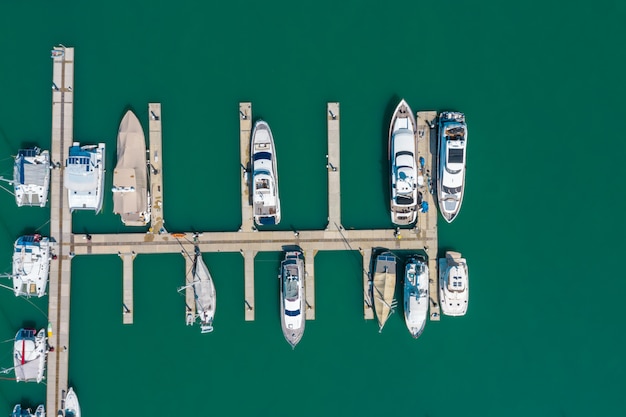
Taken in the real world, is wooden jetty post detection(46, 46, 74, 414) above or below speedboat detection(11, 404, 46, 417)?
above

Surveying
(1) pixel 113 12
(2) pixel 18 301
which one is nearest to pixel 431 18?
(1) pixel 113 12

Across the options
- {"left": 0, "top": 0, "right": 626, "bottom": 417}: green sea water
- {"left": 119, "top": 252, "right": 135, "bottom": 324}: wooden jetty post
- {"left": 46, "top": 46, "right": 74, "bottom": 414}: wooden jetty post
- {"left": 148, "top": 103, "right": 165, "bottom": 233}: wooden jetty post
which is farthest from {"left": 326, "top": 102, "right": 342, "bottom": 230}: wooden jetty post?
{"left": 46, "top": 46, "right": 74, "bottom": 414}: wooden jetty post

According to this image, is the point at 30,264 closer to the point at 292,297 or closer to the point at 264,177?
the point at 264,177

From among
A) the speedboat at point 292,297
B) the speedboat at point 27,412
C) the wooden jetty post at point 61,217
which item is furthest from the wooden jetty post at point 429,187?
the speedboat at point 27,412

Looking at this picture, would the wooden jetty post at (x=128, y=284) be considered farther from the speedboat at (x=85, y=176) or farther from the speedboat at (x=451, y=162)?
the speedboat at (x=451, y=162)

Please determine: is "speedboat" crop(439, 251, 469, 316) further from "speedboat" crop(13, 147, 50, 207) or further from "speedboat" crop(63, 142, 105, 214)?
"speedboat" crop(13, 147, 50, 207)

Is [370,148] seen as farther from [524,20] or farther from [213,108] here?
[524,20]
